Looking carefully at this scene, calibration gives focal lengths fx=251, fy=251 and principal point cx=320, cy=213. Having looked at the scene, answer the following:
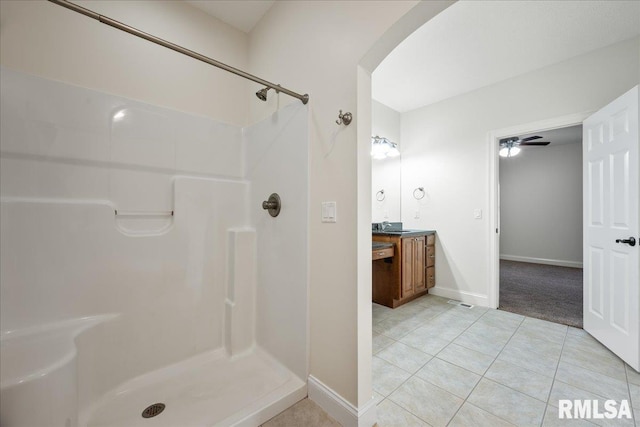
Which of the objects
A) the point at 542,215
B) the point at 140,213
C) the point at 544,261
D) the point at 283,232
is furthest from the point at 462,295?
the point at 542,215

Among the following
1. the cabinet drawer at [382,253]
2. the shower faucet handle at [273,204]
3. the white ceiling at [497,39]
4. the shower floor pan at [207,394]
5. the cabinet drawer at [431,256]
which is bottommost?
the shower floor pan at [207,394]

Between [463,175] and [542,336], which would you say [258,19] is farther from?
[542,336]

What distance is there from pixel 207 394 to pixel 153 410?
0.27 metres

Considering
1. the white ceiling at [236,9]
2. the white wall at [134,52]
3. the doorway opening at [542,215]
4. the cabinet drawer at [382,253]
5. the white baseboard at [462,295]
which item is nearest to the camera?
the white wall at [134,52]

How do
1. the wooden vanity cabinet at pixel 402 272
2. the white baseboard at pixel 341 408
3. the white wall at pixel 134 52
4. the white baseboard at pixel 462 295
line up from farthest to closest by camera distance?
the white baseboard at pixel 462 295, the wooden vanity cabinet at pixel 402 272, the white wall at pixel 134 52, the white baseboard at pixel 341 408

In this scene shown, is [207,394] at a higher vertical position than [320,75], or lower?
lower

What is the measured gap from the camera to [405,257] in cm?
296

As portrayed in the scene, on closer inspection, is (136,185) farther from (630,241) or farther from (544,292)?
(544,292)

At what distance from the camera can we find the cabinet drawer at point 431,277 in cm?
339

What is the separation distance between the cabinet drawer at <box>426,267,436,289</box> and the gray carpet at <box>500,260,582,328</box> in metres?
0.79

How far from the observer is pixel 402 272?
294 centimetres

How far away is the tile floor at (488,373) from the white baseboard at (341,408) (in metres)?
0.12

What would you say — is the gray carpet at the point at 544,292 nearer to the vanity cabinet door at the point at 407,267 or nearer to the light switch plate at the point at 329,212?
the vanity cabinet door at the point at 407,267

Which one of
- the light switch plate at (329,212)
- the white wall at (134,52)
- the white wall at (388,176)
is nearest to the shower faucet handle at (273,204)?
the light switch plate at (329,212)
